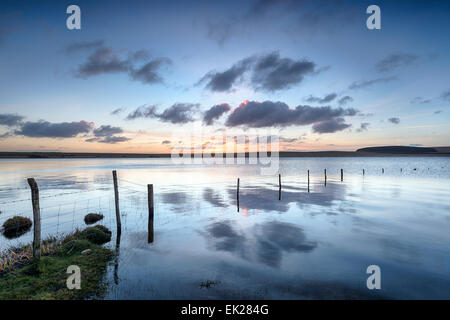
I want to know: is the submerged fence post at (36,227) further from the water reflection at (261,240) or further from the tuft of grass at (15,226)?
the water reflection at (261,240)

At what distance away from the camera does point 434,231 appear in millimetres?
20312

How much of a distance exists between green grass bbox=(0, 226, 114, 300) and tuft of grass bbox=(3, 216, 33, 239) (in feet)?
31.5

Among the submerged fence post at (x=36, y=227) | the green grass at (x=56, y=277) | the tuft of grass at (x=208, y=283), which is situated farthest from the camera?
the submerged fence post at (x=36, y=227)

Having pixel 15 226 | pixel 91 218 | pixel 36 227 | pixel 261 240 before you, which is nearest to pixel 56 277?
pixel 36 227

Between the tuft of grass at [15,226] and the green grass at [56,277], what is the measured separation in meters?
9.59

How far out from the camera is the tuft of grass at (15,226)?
1901cm

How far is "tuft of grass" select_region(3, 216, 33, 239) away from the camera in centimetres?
1901

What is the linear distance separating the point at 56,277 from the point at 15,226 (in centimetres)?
1490

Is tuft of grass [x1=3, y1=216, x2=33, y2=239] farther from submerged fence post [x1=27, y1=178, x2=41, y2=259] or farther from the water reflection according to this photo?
the water reflection

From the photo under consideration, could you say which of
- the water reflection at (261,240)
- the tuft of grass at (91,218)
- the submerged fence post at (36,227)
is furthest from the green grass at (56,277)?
the tuft of grass at (91,218)

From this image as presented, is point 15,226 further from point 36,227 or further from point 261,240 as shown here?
point 261,240
